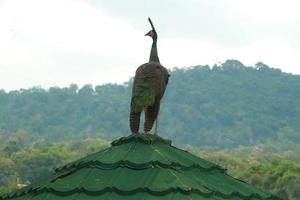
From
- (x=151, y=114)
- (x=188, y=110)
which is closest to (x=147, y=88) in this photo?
(x=151, y=114)

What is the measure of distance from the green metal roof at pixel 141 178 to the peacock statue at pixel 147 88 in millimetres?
391

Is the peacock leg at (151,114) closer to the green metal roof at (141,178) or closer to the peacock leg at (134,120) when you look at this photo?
the peacock leg at (134,120)

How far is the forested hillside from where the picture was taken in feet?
545

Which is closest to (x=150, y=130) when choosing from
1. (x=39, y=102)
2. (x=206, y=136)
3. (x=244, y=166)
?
(x=244, y=166)

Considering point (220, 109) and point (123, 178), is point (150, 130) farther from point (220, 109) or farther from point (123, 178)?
point (220, 109)

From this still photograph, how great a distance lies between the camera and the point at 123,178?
7.88 metres

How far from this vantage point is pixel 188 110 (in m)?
176

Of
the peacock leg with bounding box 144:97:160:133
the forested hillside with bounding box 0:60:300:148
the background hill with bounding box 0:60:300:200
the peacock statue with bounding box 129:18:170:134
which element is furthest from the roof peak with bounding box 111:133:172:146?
the forested hillside with bounding box 0:60:300:148

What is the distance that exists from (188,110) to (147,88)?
167240 millimetres

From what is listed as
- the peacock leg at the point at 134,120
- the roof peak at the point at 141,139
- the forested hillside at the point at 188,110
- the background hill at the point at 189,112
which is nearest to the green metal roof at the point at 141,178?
the roof peak at the point at 141,139

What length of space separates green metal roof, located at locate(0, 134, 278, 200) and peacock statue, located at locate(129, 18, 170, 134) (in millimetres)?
391

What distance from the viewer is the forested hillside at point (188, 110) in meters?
166

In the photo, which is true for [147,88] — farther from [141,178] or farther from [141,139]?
[141,178]

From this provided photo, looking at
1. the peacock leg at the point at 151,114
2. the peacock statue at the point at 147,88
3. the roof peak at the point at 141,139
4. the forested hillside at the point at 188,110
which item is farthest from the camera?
the forested hillside at the point at 188,110
